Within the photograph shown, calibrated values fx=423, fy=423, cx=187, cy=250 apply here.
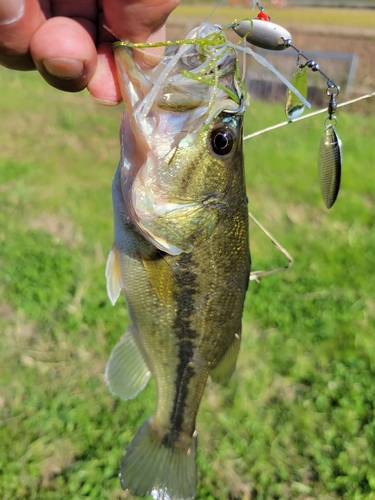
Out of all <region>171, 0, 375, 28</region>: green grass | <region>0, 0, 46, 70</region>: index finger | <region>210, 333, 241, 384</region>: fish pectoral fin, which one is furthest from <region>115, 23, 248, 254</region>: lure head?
<region>171, 0, 375, 28</region>: green grass

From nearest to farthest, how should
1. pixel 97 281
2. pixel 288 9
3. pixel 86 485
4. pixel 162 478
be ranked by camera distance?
pixel 162 478 < pixel 86 485 < pixel 97 281 < pixel 288 9

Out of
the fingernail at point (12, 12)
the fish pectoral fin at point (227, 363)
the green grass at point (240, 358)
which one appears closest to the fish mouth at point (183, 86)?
the fingernail at point (12, 12)

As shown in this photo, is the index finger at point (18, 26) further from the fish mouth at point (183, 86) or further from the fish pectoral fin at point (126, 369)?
the fish pectoral fin at point (126, 369)

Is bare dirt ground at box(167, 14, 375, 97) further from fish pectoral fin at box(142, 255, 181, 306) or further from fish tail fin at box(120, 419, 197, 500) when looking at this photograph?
fish tail fin at box(120, 419, 197, 500)

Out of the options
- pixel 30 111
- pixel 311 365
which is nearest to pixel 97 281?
pixel 311 365

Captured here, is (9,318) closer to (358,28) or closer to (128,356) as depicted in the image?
(128,356)

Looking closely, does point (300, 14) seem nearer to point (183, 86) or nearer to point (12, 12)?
point (183, 86)
